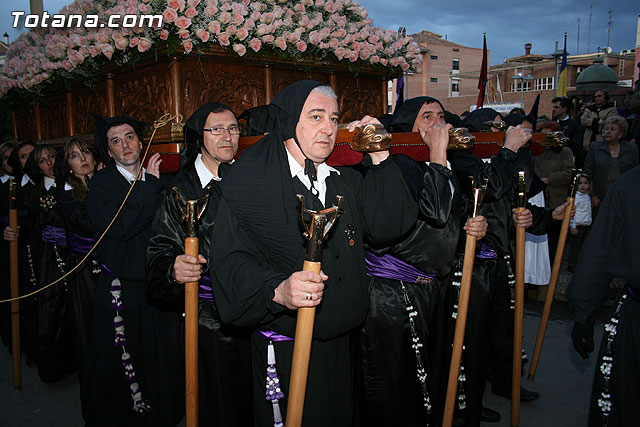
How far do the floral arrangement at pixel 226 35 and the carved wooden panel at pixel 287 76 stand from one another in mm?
196

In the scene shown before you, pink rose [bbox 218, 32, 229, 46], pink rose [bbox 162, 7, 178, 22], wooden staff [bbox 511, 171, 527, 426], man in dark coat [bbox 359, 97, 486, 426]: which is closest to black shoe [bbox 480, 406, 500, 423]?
wooden staff [bbox 511, 171, 527, 426]

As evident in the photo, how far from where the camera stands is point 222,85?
356 cm

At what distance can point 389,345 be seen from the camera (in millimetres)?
2850

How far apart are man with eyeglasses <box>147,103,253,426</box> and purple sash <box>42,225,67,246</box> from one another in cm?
198

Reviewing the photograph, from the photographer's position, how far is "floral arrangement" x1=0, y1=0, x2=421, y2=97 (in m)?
3.09

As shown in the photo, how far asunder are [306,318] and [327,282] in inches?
14.7

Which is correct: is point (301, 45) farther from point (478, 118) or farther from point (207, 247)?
point (478, 118)

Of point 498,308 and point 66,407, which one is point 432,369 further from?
point 66,407

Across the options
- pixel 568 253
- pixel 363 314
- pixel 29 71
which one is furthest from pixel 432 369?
pixel 568 253

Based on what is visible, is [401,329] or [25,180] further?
[25,180]

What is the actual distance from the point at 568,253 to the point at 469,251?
4.92m

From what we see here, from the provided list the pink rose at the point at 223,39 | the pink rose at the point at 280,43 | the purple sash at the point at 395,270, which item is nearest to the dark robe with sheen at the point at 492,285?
the purple sash at the point at 395,270

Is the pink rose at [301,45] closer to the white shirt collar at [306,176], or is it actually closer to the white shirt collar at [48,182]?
the white shirt collar at [306,176]

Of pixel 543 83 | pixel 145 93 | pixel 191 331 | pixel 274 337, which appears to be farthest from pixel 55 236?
pixel 543 83
